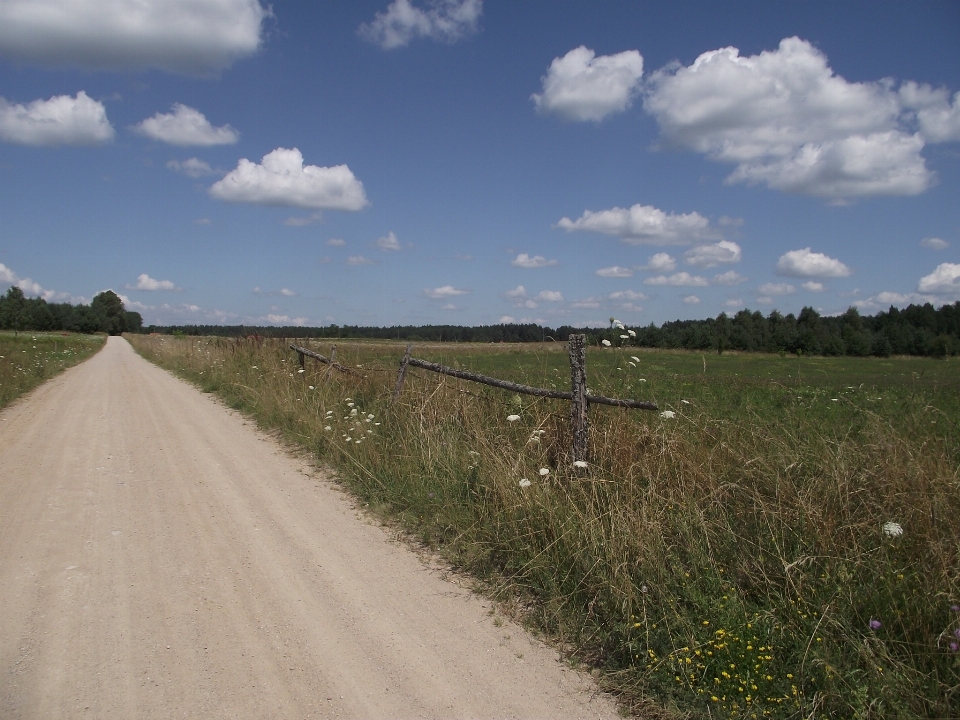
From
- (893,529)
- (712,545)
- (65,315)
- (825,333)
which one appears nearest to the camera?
(893,529)

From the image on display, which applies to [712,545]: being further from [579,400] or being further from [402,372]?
[402,372]

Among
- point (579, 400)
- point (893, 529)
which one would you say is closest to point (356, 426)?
point (579, 400)

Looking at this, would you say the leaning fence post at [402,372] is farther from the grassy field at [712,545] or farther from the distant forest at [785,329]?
the distant forest at [785,329]

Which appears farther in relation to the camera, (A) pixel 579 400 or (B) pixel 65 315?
(B) pixel 65 315

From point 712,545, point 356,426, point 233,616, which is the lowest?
point 233,616

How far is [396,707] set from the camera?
10.3 feet

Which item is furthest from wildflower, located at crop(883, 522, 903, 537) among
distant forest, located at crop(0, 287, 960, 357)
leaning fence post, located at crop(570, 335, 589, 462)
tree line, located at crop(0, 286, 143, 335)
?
tree line, located at crop(0, 286, 143, 335)

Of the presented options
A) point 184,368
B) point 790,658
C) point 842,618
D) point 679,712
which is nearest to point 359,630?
point 679,712

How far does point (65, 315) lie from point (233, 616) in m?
126

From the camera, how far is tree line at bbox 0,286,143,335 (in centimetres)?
8825

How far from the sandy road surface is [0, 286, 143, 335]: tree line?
7236 centimetres

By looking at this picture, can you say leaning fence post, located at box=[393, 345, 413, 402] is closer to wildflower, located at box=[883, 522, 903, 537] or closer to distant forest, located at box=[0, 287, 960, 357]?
wildflower, located at box=[883, 522, 903, 537]

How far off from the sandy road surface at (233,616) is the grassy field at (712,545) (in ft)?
1.38

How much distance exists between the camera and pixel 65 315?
108 metres
